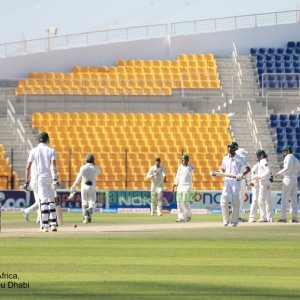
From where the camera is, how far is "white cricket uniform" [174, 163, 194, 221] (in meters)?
36.8

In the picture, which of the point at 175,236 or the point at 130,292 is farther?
the point at 175,236

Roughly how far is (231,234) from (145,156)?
93.1 ft

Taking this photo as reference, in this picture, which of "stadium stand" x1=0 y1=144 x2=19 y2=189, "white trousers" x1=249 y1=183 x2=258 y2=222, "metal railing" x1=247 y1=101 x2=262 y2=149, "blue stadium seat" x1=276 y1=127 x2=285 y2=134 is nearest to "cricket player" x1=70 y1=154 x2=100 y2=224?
"white trousers" x1=249 y1=183 x2=258 y2=222

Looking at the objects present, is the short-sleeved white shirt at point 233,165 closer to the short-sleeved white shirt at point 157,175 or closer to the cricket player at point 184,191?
the cricket player at point 184,191

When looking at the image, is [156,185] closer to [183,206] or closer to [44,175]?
[183,206]

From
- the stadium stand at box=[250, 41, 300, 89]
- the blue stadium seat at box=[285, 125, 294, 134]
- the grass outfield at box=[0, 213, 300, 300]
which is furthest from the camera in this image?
the stadium stand at box=[250, 41, 300, 89]

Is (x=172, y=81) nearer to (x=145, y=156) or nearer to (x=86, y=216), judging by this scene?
(x=145, y=156)

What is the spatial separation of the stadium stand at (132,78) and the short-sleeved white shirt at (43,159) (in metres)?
33.7

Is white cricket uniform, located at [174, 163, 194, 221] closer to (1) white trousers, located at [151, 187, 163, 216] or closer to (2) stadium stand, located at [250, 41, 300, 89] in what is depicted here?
(1) white trousers, located at [151, 187, 163, 216]

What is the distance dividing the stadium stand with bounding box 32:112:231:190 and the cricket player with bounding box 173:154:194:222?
14668mm

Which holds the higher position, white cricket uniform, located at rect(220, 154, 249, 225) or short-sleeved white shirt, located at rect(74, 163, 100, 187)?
short-sleeved white shirt, located at rect(74, 163, 100, 187)

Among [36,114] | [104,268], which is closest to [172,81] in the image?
[36,114]

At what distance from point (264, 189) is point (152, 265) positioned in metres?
18.5

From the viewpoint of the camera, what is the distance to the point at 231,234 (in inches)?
1082
